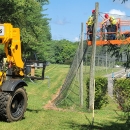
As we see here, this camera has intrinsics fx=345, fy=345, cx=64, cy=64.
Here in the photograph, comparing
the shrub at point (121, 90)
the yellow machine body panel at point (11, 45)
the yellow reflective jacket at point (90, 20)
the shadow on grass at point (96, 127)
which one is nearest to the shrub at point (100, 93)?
the shrub at point (121, 90)

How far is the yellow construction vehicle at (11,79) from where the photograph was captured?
9.12 meters

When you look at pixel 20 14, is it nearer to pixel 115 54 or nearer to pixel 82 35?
pixel 82 35

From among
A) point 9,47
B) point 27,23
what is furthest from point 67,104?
point 27,23

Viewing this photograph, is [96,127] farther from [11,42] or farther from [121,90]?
[121,90]

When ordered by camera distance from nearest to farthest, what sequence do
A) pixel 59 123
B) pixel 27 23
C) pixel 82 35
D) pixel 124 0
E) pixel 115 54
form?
pixel 124 0, pixel 115 54, pixel 59 123, pixel 82 35, pixel 27 23

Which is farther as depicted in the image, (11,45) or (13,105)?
(11,45)

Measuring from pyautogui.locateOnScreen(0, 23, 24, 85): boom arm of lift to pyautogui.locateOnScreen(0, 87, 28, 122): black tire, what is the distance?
57 centimetres

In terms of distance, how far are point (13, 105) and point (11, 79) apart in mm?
733

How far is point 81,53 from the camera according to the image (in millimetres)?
13625

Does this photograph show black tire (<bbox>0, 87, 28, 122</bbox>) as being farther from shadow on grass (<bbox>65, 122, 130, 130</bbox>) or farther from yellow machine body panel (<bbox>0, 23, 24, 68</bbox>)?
shadow on grass (<bbox>65, 122, 130, 130</bbox>)

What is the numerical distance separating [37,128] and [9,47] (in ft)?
9.13

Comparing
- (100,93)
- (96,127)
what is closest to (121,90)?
(100,93)

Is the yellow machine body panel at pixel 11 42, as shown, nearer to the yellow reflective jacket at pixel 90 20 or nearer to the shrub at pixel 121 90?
the yellow reflective jacket at pixel 90 20

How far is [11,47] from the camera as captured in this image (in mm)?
10008
